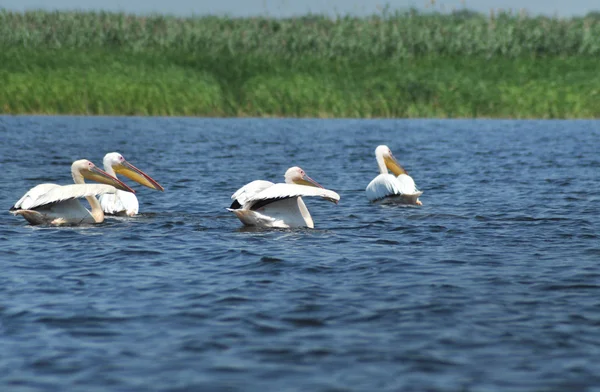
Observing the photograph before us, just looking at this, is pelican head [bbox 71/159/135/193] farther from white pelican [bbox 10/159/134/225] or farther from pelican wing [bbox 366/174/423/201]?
pelican wing [bbox 366/174/423/201]

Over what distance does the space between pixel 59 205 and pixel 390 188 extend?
4153 mm

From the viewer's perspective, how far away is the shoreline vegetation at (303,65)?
29500 mm

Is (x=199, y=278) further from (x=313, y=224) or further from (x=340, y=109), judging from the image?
(x=340, y=109)

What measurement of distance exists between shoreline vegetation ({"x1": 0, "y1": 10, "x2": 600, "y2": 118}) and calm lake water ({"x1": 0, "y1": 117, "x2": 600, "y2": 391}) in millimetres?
14645

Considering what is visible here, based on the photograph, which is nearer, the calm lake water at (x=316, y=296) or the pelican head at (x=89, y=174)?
the calm lake water at (x=316, y=296)

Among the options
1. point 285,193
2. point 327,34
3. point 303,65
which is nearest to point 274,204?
point 285,193

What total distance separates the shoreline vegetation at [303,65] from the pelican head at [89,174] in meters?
17.8

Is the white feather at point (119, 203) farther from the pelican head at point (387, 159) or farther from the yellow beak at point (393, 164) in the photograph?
the yellow beak at point (393, 164)

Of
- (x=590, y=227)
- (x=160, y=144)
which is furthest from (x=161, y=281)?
(x=160, y=144)

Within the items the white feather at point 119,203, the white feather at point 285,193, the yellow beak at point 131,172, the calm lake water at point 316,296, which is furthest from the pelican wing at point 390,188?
the white feather at point 119,203

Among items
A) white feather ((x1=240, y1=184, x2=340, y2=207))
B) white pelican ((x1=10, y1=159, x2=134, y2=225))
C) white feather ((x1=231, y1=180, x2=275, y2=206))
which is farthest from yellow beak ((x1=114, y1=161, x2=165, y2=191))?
white feather ((x1=240, y1=184, x2=340, y2=207))

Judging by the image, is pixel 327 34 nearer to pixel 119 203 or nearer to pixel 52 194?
pixel 119 203

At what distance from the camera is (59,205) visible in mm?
10055

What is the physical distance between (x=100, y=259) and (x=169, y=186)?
6521mm
